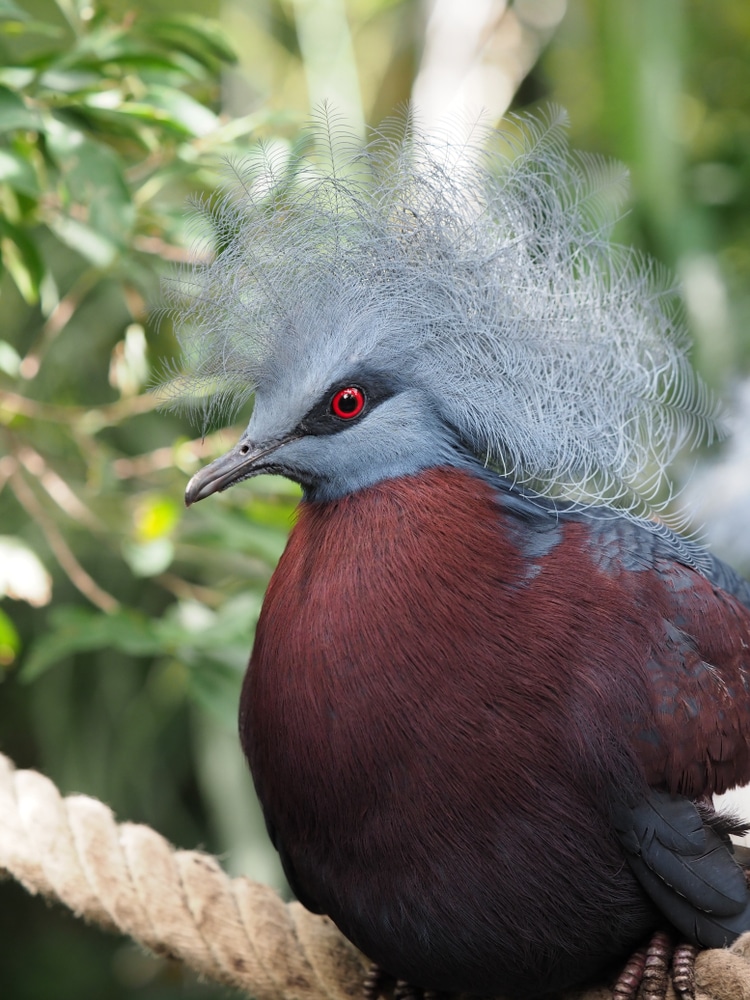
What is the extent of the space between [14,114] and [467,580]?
85cm

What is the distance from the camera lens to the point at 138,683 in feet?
12.0

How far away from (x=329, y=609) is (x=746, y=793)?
0.64 metres

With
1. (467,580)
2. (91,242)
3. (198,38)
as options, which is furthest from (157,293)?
(467,580)

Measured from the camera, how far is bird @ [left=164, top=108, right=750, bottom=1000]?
135 centimetres

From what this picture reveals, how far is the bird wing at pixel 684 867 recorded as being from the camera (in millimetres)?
1368

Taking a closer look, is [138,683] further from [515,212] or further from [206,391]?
[515,212]

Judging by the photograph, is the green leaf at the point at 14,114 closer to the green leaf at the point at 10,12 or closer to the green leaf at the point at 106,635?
the green leaf at the point at 10,12

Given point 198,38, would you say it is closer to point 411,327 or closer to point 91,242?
Answer: point 91,242

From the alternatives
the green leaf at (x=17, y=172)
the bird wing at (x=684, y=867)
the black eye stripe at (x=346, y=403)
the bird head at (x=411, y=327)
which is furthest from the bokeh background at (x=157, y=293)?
the bird wing at (x=684, y=867)

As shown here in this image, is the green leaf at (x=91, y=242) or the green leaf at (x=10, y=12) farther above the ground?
the green leaf at (x=10, y=12)

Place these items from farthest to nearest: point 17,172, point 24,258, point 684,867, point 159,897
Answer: point 24,258 < point 159,897 < point 17,172 < point 684,867

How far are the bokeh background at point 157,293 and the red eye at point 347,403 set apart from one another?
0.33 meters

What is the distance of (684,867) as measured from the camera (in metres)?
1.37

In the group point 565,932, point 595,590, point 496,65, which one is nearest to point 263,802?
point 565,932
